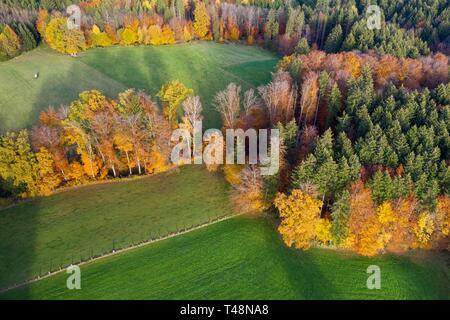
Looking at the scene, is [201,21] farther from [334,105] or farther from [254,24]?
[334,105]

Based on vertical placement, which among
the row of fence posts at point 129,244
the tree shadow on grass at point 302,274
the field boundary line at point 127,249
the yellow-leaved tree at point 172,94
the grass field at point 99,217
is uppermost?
the yellow-leaved tree at point 172,94

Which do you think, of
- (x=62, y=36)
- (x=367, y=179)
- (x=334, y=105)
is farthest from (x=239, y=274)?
(x=62, y=36)

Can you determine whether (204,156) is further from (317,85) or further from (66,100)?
(66,100)

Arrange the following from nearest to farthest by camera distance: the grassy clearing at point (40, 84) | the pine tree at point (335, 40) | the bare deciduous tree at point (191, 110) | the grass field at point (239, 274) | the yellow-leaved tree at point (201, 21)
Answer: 1. the grass field at point (239, 274)
2. the bare deciduous tree at point (191, 110)
3. the grassy clearing at point (40, 84)
4. the pine tree at point (335, 40)
5. the yellow-leaved tree at point (201, 21)

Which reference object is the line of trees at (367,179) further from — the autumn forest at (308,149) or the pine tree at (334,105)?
the pine tree at (334,105)

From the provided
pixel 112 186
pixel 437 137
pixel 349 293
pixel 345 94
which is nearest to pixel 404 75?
pixel 345 94

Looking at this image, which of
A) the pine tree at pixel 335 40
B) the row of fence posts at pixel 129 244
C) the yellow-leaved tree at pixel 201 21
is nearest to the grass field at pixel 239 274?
the row of fence posts at pixel 129 244
